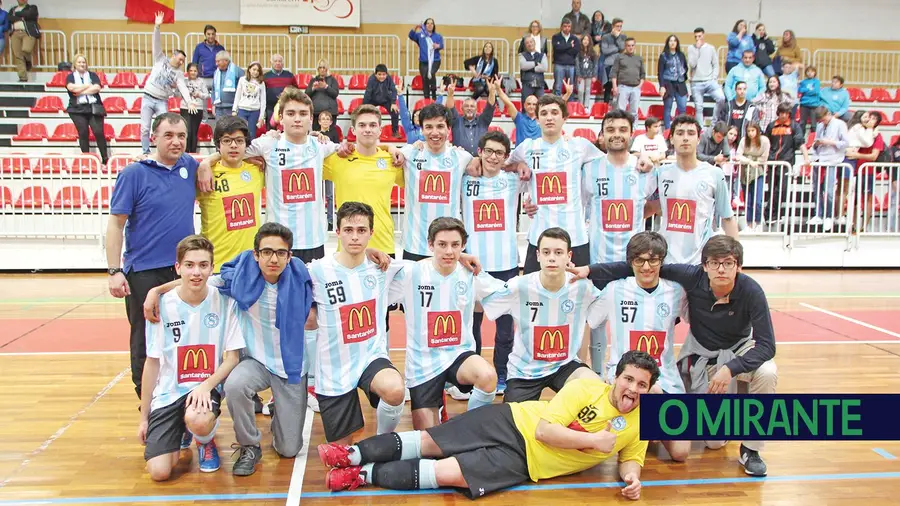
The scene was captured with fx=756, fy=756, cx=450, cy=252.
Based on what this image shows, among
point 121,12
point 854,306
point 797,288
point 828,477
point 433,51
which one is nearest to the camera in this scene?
point 828,477

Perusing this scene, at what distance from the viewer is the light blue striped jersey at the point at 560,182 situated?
20.4ft

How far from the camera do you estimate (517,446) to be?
14.4 feet

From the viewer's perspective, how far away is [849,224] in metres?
12.6

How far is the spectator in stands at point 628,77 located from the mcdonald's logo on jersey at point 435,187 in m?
10.6

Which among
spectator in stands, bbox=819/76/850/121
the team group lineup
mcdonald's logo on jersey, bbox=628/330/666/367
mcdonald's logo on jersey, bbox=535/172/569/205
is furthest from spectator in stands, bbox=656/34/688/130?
mcdonald's logo on jersey, bbox=628/330/666/367

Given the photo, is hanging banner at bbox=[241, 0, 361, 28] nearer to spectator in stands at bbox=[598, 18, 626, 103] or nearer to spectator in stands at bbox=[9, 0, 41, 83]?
spectator in stands at bbox=[9, 0, 41, 83]

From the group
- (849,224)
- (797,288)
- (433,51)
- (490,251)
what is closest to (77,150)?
(433,51)

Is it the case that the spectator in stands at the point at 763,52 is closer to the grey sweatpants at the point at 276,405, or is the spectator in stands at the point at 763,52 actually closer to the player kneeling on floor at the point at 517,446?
the player kneeling on floor at the point at 517,446

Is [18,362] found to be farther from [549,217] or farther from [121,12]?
[121,12]

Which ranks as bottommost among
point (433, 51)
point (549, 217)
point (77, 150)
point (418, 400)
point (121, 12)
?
point (418, 400)

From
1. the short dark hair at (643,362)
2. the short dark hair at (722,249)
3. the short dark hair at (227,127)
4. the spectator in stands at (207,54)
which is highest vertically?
the spectator in stands at (207,54)

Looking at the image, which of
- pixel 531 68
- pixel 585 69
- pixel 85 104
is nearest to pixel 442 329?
pixel 531 68

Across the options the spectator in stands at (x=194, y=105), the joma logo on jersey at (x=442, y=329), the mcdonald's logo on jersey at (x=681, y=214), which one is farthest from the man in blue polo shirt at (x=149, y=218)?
the spectator in stands at (x=194, y=105)

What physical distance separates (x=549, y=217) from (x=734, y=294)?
69.7 inches
